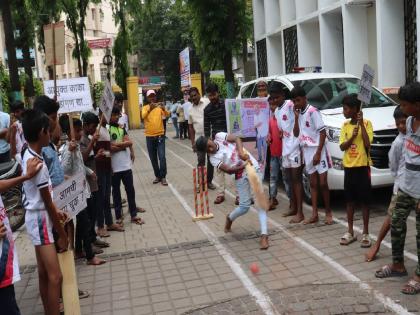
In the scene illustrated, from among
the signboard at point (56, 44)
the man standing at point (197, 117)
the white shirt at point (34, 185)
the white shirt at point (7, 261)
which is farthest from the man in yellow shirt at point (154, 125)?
the white shirt at point (7, 261)

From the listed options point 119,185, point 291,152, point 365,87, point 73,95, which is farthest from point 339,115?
point 73,95

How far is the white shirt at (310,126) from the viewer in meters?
6.59

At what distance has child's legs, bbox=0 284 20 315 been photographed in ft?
10.1

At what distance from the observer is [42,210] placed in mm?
3992

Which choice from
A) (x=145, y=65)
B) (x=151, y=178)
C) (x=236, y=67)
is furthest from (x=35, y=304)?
(x=145, y=65)

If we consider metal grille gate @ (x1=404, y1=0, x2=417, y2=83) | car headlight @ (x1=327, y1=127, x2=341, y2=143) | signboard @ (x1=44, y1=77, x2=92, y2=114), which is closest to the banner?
car headlight @ (x1=327, y1=127, x2=341, y2=143)

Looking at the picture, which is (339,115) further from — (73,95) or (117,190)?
(73,95)

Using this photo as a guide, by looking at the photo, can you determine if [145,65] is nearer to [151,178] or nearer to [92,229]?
[151,178]

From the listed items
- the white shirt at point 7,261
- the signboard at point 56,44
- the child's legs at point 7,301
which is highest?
the signboard at point 56,44

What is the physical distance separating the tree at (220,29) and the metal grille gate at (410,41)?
635cm

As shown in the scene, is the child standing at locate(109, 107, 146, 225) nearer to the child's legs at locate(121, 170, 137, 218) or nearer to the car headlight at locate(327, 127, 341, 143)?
the child's legs at locate(121, 170, 137, 218)

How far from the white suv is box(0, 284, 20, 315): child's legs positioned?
4.95 meters

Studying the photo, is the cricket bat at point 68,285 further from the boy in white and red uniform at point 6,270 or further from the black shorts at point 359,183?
the black shorts at point 359,183

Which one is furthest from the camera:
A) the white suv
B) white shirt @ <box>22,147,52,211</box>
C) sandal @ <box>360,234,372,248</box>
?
the white suv
